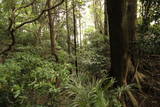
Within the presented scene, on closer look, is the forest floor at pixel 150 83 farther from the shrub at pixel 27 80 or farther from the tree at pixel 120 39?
the shrub at pixel 27 80

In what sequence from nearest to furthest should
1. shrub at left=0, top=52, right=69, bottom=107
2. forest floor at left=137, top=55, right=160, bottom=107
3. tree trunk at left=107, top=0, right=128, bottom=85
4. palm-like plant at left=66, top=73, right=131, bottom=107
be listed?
shrub at left=0, top=52, right=69, bottom=107 → palm-like plant at left=66, top=73, right=131, bottom=107 → tree trunk at left=107, top=0, right=128, bottom=85 → forest floor at left=137, top=55, right=160, bottom=107

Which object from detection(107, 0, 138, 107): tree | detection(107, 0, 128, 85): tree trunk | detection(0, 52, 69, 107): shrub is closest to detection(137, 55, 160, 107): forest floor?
detection(107, 0, 138, 107): tree

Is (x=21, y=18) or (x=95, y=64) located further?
(x=21, y=18)

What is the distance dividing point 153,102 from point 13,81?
3225 millimetres

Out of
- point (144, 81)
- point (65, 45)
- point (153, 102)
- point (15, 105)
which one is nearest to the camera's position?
point (15, 105)

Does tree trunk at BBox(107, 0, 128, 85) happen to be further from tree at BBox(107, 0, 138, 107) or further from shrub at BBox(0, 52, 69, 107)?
shrub at BBox(0, 52, 69, 107)

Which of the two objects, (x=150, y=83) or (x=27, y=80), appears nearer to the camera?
(x=27, y=80)

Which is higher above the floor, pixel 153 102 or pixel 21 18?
pixel 21 18

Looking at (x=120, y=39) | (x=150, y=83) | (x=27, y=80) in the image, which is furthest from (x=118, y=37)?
(x=27, y=80)

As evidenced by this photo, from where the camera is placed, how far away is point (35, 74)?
2158 millimetres

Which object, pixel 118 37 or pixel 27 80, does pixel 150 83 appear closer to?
pixel 118 37

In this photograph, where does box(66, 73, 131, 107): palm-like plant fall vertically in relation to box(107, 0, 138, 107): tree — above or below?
below

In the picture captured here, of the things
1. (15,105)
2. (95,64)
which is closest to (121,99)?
(95,64)

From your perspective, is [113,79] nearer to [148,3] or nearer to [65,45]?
[148,3]
